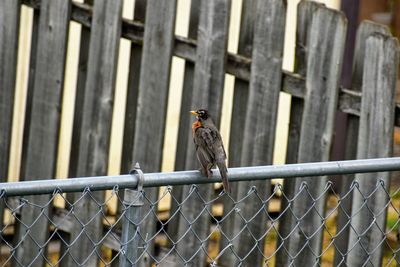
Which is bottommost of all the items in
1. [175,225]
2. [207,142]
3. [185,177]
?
[175,225]

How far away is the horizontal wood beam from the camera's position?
5.70 m

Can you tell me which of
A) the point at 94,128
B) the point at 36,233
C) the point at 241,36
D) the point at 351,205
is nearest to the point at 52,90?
the point at 94,128

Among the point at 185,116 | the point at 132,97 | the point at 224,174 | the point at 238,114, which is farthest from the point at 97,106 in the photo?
the point at 224,174

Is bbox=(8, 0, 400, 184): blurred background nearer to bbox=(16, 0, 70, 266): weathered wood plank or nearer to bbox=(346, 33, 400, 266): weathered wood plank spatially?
bbox=(16, 0, 70, 266): weathered wood plank

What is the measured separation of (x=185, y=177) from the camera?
4.14 m

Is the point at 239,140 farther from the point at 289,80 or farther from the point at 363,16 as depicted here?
the point at 363,16

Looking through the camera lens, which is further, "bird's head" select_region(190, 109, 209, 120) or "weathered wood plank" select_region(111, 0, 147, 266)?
"weathered wood plank" select_region(111, 0, 147, 266)

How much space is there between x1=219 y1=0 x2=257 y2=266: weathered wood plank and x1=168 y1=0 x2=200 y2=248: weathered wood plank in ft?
0.86

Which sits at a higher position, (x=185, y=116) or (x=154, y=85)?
(x=154, y=85)

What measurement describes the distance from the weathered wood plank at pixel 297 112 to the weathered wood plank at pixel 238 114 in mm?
252

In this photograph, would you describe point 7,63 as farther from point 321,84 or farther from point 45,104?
point 321,84

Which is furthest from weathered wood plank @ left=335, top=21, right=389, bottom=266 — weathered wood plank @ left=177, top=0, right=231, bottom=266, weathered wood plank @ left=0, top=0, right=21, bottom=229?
weathered wood plank @ left=0, top=0, right=21, bottom=229

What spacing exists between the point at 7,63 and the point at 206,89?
1438 millimetres

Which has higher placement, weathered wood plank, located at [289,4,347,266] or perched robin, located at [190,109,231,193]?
weathered wood plank, located at [289,4,347,266]
